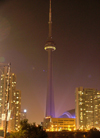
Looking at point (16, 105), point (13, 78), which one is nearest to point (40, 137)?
point (13, 78)

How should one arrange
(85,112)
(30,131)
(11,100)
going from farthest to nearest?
(85,112) → (11,100) → (30,131)

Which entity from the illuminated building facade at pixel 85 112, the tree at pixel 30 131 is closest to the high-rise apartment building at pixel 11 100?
the illuminated building facade at pixel 85 112

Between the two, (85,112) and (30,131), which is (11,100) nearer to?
(85,112)

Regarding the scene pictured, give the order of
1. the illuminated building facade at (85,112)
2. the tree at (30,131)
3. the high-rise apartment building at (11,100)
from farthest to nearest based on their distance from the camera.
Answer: the illuminated building facade at (85,112), the high-rise apartment building at (11,100), the tree at (30,131)

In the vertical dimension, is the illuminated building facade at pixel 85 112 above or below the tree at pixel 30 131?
above

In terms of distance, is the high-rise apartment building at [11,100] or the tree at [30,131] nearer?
the tree at [30,131]

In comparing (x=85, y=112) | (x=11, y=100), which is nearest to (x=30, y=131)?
(x=11, y=100)

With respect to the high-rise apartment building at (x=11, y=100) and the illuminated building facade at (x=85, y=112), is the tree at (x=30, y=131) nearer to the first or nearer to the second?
the high-rise apartment building at (x=11, y=100)

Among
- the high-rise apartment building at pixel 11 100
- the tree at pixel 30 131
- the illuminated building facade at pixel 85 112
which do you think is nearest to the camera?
the tree at pixel 30 131

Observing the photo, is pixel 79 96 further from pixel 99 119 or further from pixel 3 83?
pixel 3 83

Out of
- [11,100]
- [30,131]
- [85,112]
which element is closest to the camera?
[30,131]

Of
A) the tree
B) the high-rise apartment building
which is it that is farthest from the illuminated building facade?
the tree

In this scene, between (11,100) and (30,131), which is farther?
(11,100)

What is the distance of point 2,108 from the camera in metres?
142
